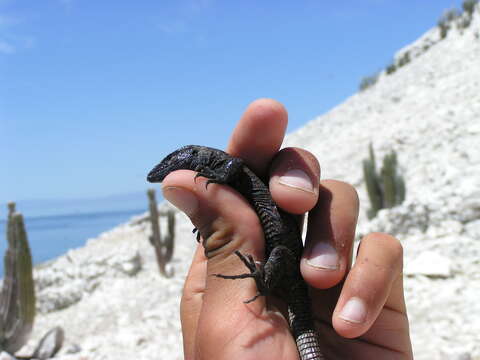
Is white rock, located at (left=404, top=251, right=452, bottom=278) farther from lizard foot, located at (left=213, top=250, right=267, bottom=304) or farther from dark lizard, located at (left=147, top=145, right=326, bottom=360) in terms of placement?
lizard foot, located at (left=213, top=250, right=267, bottom=304)

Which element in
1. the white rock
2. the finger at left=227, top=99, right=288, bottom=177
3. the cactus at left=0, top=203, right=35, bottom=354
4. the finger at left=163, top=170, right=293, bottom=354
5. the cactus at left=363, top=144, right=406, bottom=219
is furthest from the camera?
the cactus at left=363, top=144, right=406, bottom=219

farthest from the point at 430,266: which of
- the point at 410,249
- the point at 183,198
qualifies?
the point at 183,198

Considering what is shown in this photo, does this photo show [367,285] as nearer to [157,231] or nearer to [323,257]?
[323,257]

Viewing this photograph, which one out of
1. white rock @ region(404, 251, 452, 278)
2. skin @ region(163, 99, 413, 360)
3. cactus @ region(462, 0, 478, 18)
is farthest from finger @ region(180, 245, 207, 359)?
cactus @ region(462, 0, 478, 18)

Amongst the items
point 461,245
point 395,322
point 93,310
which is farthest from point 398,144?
point 395,322

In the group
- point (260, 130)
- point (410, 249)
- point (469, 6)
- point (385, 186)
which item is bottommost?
point (385, 186)
